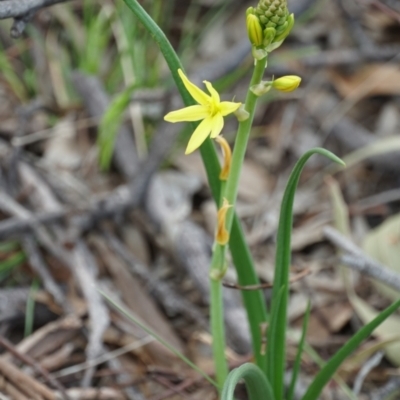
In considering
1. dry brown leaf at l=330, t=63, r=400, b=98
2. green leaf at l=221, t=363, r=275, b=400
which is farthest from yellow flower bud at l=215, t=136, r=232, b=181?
dry brown leaf at l=330, t=63, r=400, b=98

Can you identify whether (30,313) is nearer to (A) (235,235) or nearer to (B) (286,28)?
(A) (235,235)

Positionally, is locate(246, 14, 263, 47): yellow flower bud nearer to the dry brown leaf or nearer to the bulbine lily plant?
the bulbine lily plant

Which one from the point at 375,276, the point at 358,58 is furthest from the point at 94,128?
the point at 375,276

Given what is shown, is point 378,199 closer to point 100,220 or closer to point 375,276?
point 375,276

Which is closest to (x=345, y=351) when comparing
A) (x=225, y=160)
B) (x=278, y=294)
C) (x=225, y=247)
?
(x=278, y=294)

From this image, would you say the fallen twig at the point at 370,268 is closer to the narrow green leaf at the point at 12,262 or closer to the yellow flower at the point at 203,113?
the yellow flower at the point at 203,113

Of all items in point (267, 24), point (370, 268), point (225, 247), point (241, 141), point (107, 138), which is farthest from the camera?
point (107, 138)
